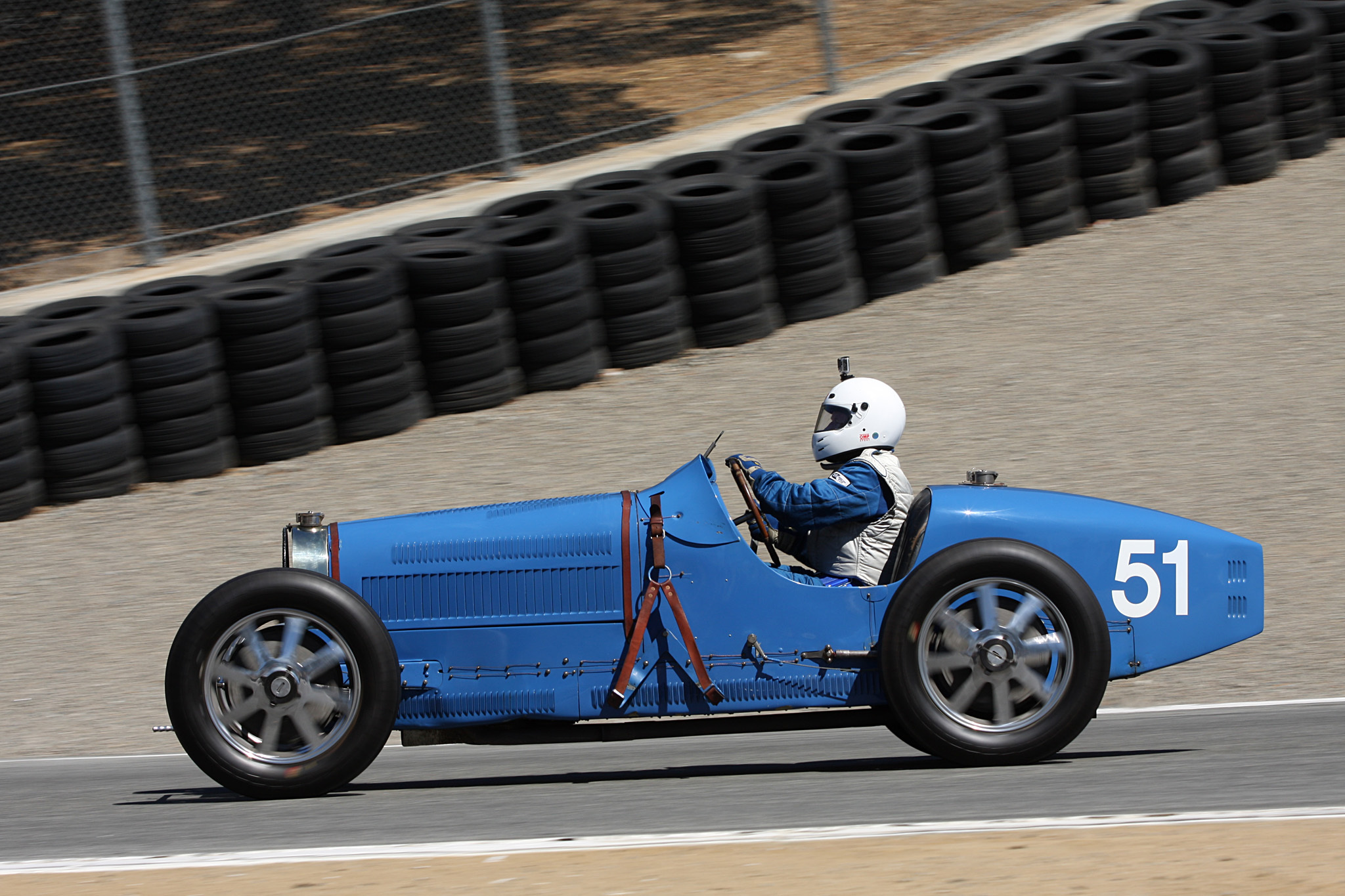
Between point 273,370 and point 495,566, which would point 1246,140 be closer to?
point 273,370

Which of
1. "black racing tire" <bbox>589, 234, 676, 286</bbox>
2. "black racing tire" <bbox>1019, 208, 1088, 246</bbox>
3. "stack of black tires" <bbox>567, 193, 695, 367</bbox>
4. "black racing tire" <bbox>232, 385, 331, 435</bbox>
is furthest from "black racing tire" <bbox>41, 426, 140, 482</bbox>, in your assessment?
"black racing tire" <bbox>1019, 208, 1088, 246</bbox>

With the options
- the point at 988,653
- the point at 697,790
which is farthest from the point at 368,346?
the point at 988,653

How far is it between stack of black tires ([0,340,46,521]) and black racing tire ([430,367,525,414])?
7.98 ft

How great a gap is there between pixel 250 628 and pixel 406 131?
8.06 meters

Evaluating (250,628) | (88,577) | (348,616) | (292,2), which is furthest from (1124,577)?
(292,2)

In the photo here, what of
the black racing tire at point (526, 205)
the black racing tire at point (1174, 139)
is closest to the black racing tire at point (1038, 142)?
the black racing tire at point (1174, 139)

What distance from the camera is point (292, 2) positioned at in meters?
13.2

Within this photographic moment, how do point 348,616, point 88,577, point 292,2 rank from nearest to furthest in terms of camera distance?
point 348,616
point 88,577
point 292,2

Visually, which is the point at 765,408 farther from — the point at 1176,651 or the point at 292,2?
the point at 292,2

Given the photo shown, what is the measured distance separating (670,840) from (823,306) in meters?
7.11

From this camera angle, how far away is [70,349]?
9047mm

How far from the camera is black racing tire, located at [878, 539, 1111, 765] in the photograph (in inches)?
192

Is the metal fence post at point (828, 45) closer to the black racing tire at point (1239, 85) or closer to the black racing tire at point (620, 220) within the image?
the black racing tire at point (1239, 85)

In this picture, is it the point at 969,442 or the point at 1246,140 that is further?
the point at 1246,140
